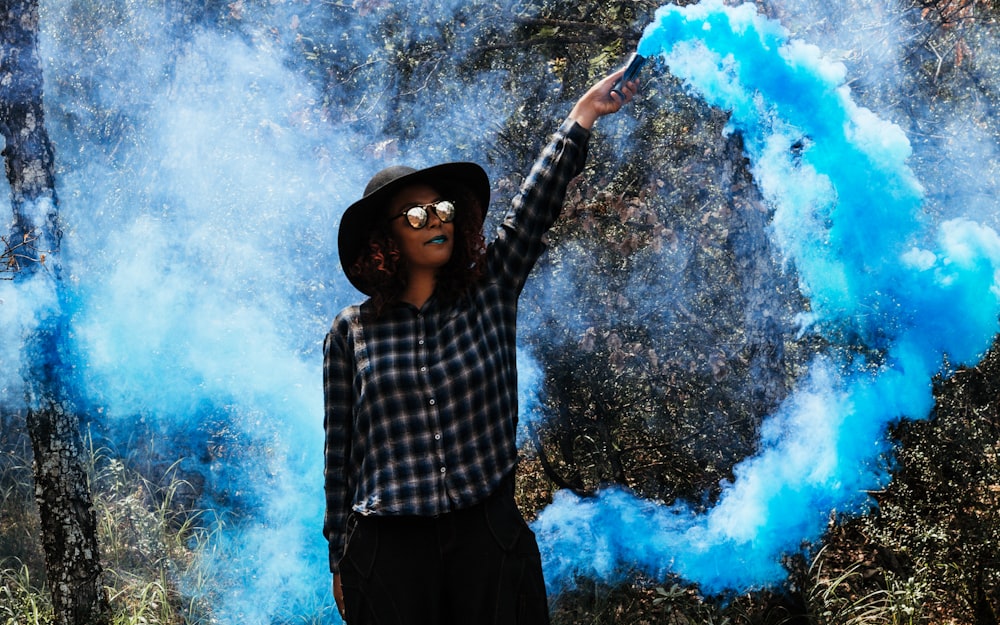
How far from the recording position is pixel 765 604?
11.8 feet

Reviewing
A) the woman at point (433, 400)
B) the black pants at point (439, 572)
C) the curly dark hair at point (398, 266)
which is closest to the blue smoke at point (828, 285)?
the woman at point (433, 400)

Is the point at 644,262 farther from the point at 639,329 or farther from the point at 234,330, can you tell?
the point at 234,330

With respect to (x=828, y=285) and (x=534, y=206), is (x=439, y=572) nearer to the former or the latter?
(x=534, y=206)

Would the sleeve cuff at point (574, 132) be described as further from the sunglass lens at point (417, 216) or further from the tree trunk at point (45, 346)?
the tree trunk at point (45, 346)

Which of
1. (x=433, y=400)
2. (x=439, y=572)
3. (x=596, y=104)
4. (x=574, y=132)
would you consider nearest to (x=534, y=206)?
(x=574, y=132)

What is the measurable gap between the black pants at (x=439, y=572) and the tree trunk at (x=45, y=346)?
2.01m

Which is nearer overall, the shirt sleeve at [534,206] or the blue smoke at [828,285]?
the shirt sleeve at [534,206]

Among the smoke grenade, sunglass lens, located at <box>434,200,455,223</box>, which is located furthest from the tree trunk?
the smoke grenade

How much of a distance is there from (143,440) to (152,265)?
0.74 m

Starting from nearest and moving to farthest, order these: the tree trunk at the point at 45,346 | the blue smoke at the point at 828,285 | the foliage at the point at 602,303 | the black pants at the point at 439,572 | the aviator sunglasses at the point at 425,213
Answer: the black pants at the point at 439,572 → the aviator sunglasses at the point at 425,213 → the blue smoke at the point at 828,285 → the foliage at the point at 602,303 → the tree trunk at the point at 45,346

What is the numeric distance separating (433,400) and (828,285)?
179cm

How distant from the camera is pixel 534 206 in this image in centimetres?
268

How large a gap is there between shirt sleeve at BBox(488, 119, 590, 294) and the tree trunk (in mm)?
2284

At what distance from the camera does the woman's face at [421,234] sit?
8.52 feet
